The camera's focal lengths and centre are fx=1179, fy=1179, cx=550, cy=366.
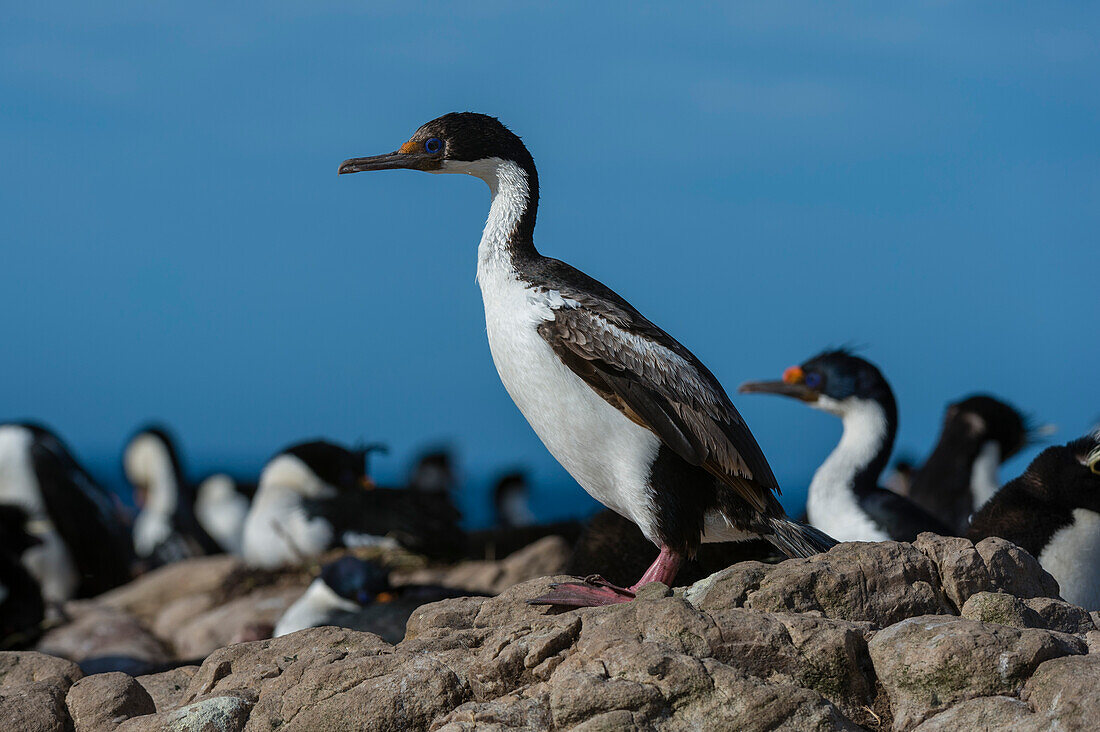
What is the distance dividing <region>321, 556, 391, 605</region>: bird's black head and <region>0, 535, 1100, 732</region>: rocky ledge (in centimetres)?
420

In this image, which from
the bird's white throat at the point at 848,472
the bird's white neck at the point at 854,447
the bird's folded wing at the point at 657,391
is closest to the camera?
the bird's folded wing at the point at 657,391

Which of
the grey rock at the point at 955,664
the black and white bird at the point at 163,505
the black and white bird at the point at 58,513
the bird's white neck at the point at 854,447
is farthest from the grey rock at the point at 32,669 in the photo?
the black and white bird at the point at 163,505

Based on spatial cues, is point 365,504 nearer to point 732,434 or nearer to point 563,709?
point 732,434

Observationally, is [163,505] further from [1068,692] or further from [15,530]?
[1068,692]

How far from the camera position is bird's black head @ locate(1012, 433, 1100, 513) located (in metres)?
6.41

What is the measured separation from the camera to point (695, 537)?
523 cm

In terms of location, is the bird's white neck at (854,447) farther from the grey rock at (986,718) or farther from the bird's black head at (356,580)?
the grey rock at (986,718)

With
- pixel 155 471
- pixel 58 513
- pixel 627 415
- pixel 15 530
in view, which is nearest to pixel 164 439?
pixel 155 471

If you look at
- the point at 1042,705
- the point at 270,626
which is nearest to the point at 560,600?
the point at 1042,705

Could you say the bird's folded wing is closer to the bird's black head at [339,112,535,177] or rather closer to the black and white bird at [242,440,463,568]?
the bird's black head at [339,112,535,177]

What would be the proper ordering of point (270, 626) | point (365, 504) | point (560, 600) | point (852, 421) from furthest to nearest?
point (365, 504) → point (270, 626) → point (852, 421) → point (560, 600)

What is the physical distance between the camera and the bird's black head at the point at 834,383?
30.3ft

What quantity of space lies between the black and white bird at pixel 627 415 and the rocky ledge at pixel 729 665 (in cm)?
54

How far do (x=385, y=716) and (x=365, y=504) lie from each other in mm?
8686
